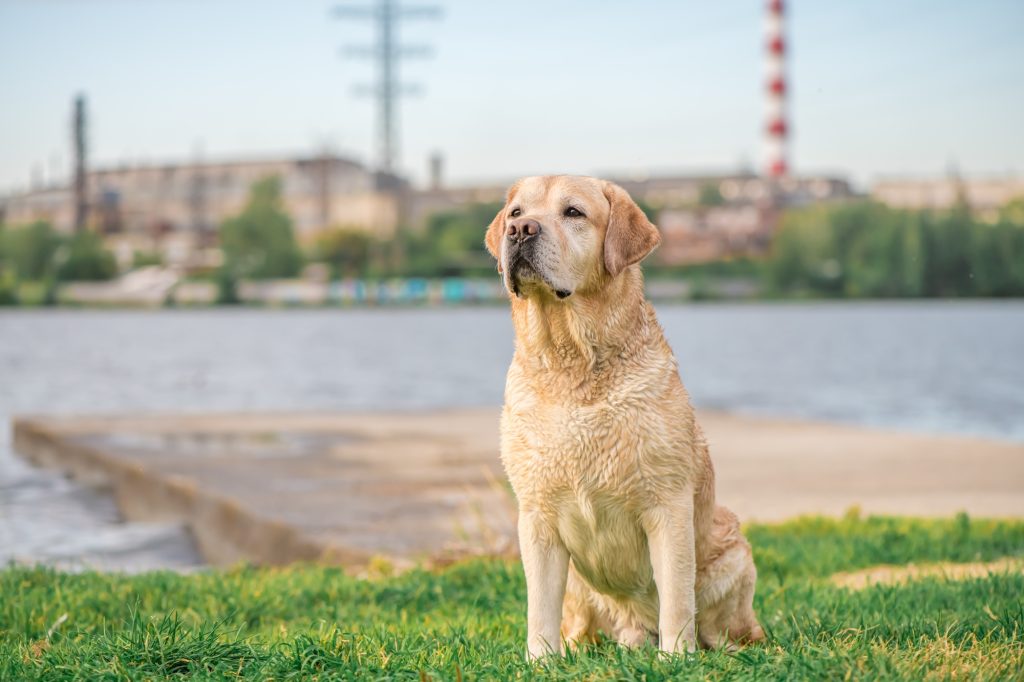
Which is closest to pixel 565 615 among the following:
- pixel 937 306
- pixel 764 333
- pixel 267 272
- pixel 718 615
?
pixel 718 615

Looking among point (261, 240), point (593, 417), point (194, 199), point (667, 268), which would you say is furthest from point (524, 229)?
point (194, 199)

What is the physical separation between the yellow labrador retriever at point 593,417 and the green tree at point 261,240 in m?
116

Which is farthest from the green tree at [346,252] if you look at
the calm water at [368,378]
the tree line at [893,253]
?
the tree line at [893,253]

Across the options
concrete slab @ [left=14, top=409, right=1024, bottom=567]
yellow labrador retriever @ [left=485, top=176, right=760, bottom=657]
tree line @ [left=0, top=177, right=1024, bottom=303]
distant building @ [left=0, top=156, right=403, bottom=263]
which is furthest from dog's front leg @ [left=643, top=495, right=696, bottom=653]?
distant building @ [left=0, top=156, right=403, bottom=263]

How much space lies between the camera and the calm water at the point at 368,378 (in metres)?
12.6

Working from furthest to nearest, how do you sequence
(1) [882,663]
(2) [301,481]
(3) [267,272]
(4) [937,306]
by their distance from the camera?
(4) [937,306] → (3) [267,272] → (2) [301,481] → (1) [882,663]

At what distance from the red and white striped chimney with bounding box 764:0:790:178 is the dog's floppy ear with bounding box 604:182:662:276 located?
115m

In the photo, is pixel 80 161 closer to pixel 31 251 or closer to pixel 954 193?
pixel 31 251

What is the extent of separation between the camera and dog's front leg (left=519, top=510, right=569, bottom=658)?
4.71m

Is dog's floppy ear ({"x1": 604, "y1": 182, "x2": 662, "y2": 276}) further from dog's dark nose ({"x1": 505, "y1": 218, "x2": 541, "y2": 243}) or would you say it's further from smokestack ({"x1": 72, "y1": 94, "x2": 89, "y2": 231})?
smokestack ({"x1": 72, "y1": 94, "x2": 89, "y2": 231})

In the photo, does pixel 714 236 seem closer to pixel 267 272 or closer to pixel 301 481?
pixel 267 272

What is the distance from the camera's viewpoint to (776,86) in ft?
378

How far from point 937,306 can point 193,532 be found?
131 m

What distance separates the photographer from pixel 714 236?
12519cm
